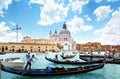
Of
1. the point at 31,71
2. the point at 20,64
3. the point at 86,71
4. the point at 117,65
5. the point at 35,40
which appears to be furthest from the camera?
the point at 35,40

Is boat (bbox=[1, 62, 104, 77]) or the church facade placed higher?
the church facade

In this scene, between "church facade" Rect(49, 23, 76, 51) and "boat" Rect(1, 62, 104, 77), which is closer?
"boat" Rect(1, 62, 104, 77)

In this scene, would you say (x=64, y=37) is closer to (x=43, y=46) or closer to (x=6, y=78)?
(x=43, y=46)

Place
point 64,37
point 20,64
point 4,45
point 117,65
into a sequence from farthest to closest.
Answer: point 64,37 < point 4,45 < point 117,65 < point 20,64

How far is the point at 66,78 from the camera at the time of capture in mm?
14969

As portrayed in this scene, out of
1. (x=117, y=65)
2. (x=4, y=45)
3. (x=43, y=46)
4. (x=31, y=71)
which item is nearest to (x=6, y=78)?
(x=31, y=71)

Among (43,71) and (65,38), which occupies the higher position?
(65,38)

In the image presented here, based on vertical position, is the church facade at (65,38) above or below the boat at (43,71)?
above

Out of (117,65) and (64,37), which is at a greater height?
(64,37)

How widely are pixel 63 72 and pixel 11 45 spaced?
3000 inches

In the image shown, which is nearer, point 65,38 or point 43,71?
point 43,71

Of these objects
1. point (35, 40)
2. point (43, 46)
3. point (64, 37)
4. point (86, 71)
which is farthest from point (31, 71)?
point (64, 37)

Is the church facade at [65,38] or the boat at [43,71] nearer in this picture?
the boat at [43,71]

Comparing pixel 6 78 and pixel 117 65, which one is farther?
pixel 117 65
